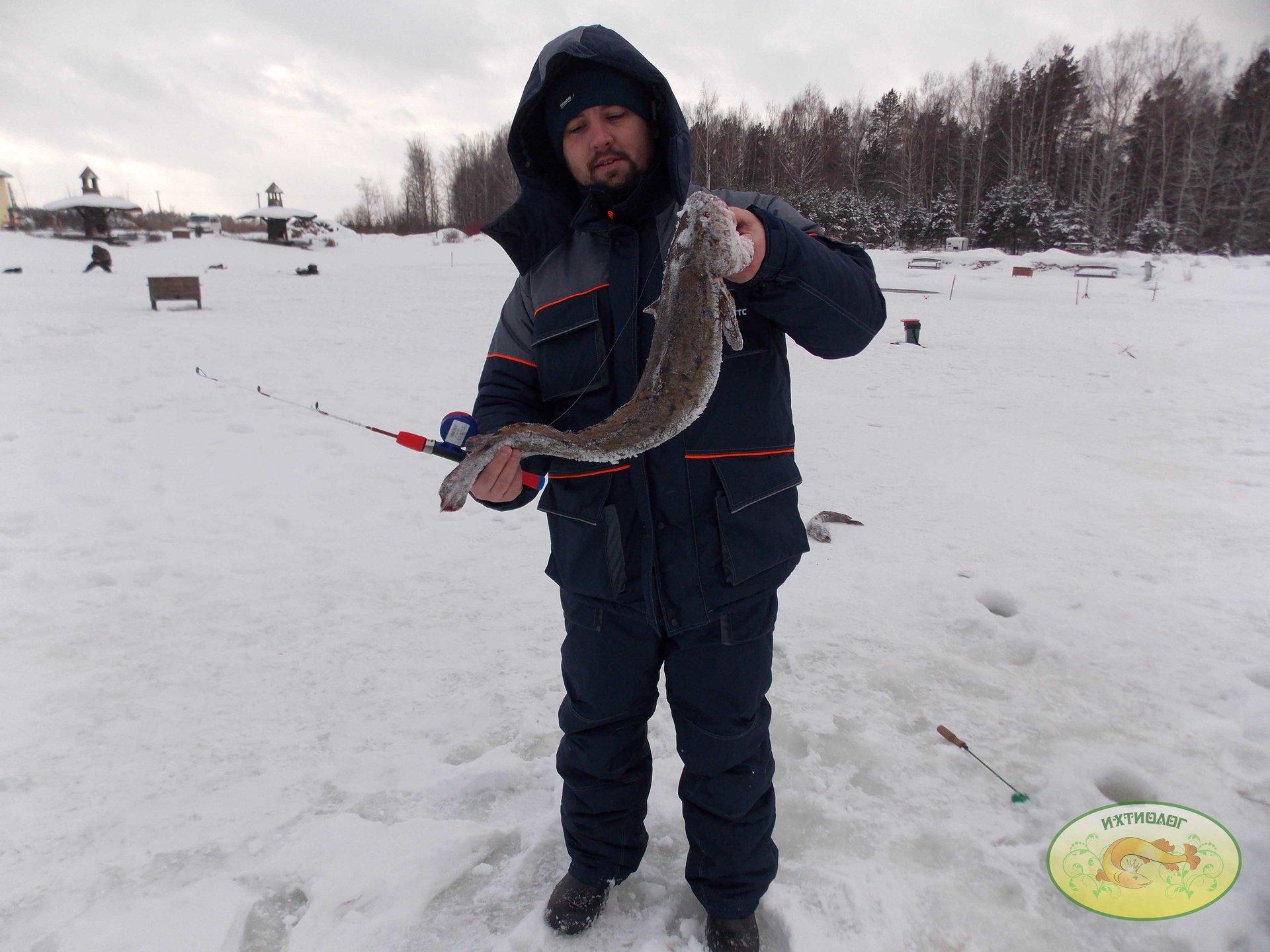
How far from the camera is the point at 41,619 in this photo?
3699 mm

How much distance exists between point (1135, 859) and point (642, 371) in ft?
8.05

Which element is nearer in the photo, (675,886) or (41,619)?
(675,886)

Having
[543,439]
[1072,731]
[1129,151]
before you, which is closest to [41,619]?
[543,439]

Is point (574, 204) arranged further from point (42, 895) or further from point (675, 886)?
point (42, 895)

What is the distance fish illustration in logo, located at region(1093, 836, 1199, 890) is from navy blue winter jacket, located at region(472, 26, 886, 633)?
1.60m

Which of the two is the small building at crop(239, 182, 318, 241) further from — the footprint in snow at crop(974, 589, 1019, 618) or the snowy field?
the footprint in snow at crop(974, 589, 1019, 618)

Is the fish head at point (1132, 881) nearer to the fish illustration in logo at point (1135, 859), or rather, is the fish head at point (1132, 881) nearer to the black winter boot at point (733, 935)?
the fish illustration in logo at point (1135, 859)

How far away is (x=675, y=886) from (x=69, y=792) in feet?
7.92

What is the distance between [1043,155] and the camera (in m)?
45.9

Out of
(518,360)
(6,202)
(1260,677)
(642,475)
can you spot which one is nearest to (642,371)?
(642,475)

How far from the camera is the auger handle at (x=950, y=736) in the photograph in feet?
10.0

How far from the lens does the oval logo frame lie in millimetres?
2252

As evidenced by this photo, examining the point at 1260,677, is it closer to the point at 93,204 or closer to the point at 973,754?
the point at 973,754

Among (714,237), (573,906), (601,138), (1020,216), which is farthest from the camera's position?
(1020,216)
